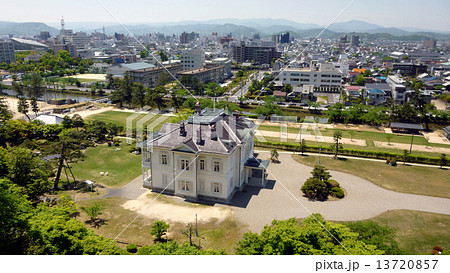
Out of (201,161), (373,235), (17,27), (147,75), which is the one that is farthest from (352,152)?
(147,75)

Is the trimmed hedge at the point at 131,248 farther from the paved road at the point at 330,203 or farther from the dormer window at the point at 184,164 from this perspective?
the dormer window at the point at 184,164

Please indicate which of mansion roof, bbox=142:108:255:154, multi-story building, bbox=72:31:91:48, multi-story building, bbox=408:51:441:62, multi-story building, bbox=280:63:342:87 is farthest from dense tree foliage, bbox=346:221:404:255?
multi-story building, bbox=72:31:91:48

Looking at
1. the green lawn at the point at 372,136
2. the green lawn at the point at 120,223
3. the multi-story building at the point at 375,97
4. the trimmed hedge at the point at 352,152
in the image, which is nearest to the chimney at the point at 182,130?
the green lawn at the point at 120,223

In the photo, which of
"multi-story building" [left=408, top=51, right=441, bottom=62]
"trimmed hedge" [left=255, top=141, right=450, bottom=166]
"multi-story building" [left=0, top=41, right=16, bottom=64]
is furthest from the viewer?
"multi-story building" [left=408, top=51, right=441, bottom=62]

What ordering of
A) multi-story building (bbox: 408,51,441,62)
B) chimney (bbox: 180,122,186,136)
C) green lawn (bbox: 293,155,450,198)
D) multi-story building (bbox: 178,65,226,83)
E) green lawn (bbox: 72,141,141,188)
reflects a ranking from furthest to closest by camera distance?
multi-story building (bbox: 408,51,441,62) → multi-story building (bbox: 178,65,226,83) → green lawn (bbox: 72,141,141,188) → green lawn (bbox: 293,155,450,198) → chimney (bbox: 180,122,186,136)

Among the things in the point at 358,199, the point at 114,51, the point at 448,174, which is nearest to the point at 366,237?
the point at 358,199

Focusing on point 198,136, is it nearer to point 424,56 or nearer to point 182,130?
point 182,130

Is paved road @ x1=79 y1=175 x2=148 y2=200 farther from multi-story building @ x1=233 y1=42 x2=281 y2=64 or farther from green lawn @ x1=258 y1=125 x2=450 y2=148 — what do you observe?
multi-story building @ x1=233 y1=42 x2=281 y2=64

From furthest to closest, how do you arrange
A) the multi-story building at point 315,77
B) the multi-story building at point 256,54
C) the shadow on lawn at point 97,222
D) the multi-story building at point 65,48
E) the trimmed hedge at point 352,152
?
the multi-story building at point 256,54
the multi-story building at point 65,48
the multi-story building at point 315,77
the trimmed hedge at point 352,152
the shadow on lawn at point 97,222
